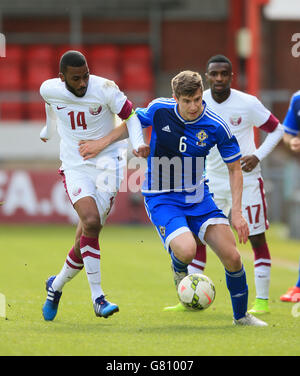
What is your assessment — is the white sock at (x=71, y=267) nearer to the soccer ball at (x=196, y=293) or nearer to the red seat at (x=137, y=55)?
the soccer ball at (x=196, y=293)

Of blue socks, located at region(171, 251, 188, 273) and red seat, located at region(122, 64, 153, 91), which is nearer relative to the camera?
blue socks, located at region(171, 251, 188, 273)

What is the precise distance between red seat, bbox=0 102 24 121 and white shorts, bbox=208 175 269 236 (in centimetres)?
1621

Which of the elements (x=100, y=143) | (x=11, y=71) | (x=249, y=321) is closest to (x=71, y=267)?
(x=100, y=143)

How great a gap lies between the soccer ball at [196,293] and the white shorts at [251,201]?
1457mm

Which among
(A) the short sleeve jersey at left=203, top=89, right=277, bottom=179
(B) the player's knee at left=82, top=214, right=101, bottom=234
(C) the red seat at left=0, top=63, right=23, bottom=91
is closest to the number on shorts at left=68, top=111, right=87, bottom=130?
(B) the player's knee at left=82, top=214, right=101, bottom=234

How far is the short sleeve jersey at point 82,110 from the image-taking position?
6992 millimetres

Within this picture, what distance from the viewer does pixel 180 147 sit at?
6.64 metres

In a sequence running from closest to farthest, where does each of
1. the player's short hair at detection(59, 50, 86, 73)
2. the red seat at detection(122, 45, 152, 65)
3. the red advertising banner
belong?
1. the player's short hair at detection(59, 50, 86, 73)
2. the red advertising banner
3. the red seat at detection(122, 45, 152, 65)

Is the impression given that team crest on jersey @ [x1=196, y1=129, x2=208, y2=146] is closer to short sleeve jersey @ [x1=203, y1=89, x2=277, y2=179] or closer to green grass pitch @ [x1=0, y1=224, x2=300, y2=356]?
short sleeve jersey @ [x1=203, y1=89, x2=277, y2=179]

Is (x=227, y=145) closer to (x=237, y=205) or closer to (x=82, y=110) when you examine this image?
(x=237, y=205)

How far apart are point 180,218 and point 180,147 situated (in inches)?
21.5

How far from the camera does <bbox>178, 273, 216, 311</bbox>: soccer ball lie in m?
6.40

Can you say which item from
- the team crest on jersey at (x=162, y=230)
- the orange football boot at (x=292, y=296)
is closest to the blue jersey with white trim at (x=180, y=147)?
the team crest on jersey at (x=162, y=230)

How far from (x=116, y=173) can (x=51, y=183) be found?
12.1 meters
